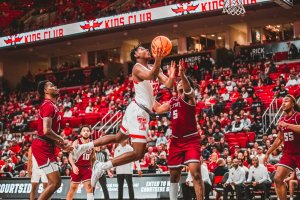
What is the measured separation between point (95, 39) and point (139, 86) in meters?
26.8

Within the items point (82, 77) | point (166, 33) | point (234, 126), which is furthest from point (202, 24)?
point (234, 126)

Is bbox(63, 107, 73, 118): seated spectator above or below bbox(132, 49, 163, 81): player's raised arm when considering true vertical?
above

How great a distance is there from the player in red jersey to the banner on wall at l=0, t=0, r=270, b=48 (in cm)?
1555

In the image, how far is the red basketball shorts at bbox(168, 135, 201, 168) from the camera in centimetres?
868

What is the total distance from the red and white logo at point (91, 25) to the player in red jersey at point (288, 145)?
69.3ft

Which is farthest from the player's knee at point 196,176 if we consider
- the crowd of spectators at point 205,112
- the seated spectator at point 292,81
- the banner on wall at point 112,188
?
the seated spectator at point 292,81

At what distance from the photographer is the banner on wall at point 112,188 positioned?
595 inches

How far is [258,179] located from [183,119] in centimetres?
585

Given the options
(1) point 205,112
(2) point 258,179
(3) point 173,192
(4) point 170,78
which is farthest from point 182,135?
(1) point 205,112

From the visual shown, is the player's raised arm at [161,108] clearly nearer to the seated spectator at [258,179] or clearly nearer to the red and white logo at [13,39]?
the seated spectator at [258,179]

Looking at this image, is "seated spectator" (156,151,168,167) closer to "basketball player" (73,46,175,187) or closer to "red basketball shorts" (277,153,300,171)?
"red basketball shorts" (277,153,300,171)

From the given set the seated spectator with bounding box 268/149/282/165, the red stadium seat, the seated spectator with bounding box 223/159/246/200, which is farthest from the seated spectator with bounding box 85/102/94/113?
the seated spectator with bounding box 223/159/246/200

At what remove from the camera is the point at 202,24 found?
30.7m

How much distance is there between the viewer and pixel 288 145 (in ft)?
31.2
